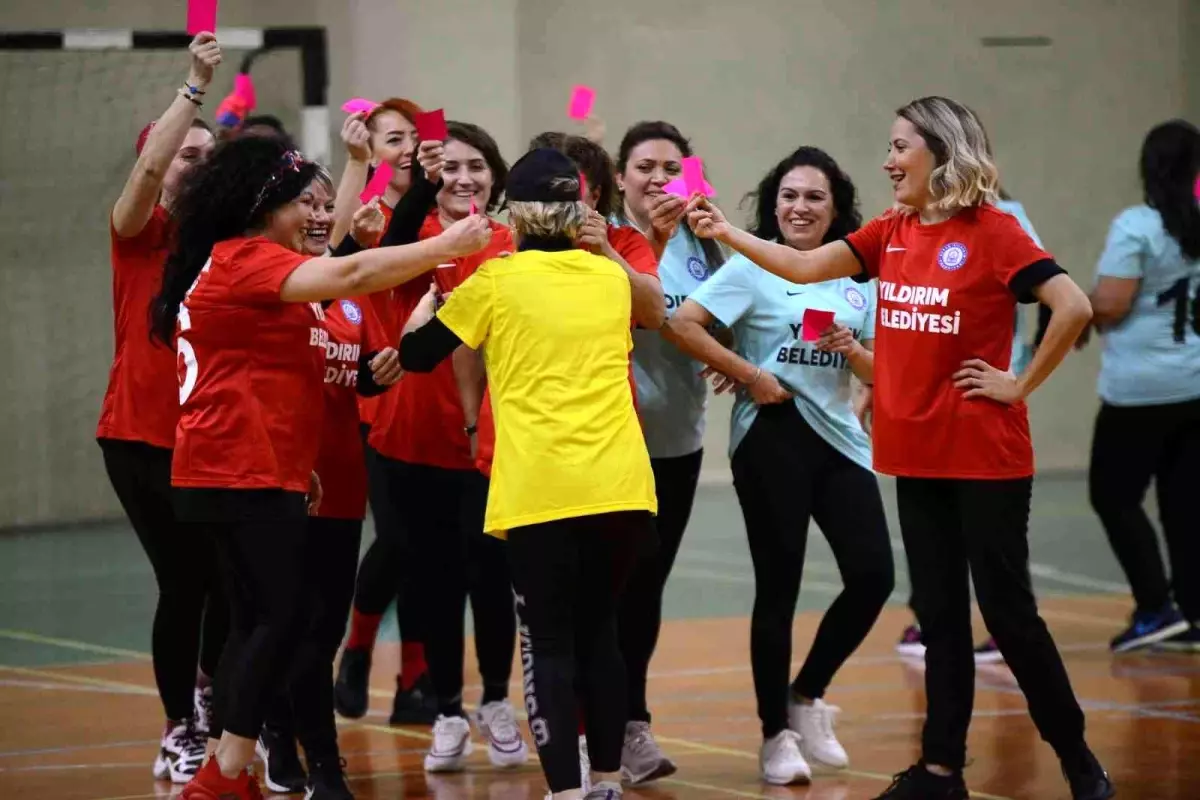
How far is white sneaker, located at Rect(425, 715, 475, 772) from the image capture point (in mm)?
5402

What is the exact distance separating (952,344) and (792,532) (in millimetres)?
858

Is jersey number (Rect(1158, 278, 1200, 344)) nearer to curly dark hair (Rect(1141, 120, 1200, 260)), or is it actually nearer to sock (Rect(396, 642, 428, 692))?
curly dark hair (Rect(1141, 120, 1200, 260))

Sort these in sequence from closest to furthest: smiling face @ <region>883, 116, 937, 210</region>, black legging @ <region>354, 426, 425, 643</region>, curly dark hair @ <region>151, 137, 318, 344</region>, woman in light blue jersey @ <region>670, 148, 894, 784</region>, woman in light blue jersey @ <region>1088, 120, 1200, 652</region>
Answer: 1. curly dark hair @ <region>151, 137, 318, 344</region>
2. smiling face @ <region>883, 116, 937, 210</region>
3. woman in light blue jersey @ <region>670, 148, 894, 784</region>
4. black legging @ <region>354, 426, 425, 643</region>
5. woman in light blue jersey @ <region>1088, 120, 1200, 652</region>

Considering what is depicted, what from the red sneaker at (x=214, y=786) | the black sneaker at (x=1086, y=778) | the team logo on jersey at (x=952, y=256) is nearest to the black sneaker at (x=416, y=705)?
the red sneaker at (x=214, y=786)

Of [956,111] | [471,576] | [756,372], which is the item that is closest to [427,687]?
[471,576]

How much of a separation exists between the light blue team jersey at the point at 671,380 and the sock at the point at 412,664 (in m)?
1.45

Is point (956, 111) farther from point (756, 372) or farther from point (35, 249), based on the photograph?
point (35, 249)

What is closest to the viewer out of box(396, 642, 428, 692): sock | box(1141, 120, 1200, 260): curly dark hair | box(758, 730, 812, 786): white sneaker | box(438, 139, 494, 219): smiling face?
box(758, 730, 812, 786): white sneaker

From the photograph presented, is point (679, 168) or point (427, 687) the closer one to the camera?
point (679, 168)

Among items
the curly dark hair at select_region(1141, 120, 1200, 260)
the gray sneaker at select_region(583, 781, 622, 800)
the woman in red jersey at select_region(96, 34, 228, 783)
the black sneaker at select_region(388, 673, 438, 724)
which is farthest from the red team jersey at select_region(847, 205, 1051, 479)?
the curly dark hair at select_region(1141, 120, 1200, 260)

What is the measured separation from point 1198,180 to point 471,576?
11.4ft

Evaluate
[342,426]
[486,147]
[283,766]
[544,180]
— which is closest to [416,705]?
[283,766]

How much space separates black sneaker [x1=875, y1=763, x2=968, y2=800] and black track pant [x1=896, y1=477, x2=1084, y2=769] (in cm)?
4

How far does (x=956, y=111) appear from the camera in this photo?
4730 millimetres
